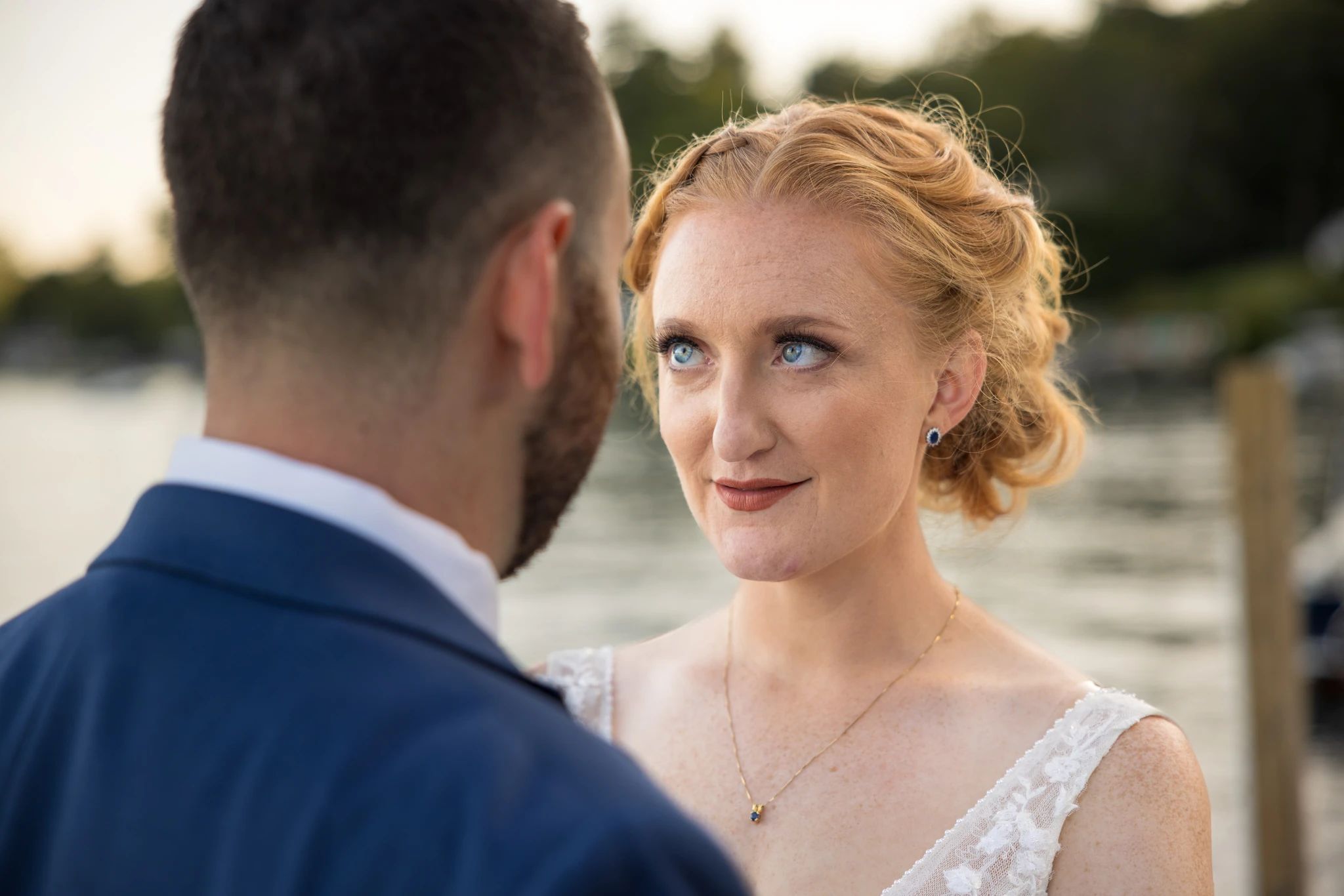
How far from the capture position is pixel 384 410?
127 centimetres

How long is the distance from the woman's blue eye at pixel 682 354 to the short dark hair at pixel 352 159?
1402 mm

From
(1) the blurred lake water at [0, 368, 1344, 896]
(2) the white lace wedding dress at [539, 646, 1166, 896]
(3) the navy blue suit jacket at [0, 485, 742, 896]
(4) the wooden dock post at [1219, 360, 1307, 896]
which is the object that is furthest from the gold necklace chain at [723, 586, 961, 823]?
(4) the wooden dock post at [1219, 360, 1307, 896]

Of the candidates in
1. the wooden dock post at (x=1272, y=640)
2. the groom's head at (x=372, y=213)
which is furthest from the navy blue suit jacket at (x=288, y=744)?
the wooden dock post at (x=1272, y=640)

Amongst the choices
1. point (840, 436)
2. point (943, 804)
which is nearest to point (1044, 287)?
point (840, 436)

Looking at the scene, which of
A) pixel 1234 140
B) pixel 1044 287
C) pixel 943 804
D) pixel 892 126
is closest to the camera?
pixel 943 804

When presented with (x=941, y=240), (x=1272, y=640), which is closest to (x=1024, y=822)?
(x=941, y=240)

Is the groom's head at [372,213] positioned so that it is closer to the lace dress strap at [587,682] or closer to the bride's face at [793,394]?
the bride's face at [793,394]

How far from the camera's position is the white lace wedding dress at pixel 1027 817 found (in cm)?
245

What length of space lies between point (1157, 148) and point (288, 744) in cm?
8171

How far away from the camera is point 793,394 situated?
2.59 meters

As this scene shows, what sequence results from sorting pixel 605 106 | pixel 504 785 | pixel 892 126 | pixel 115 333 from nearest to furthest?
pixel 504 785 < pixel 605 106 < pixel 892 126 < pixel 115 333

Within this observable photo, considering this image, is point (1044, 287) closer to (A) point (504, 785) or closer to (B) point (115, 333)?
(A) point (504, 785)

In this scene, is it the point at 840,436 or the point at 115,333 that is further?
the point at 115,333

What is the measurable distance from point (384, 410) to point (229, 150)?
11.3 inches
